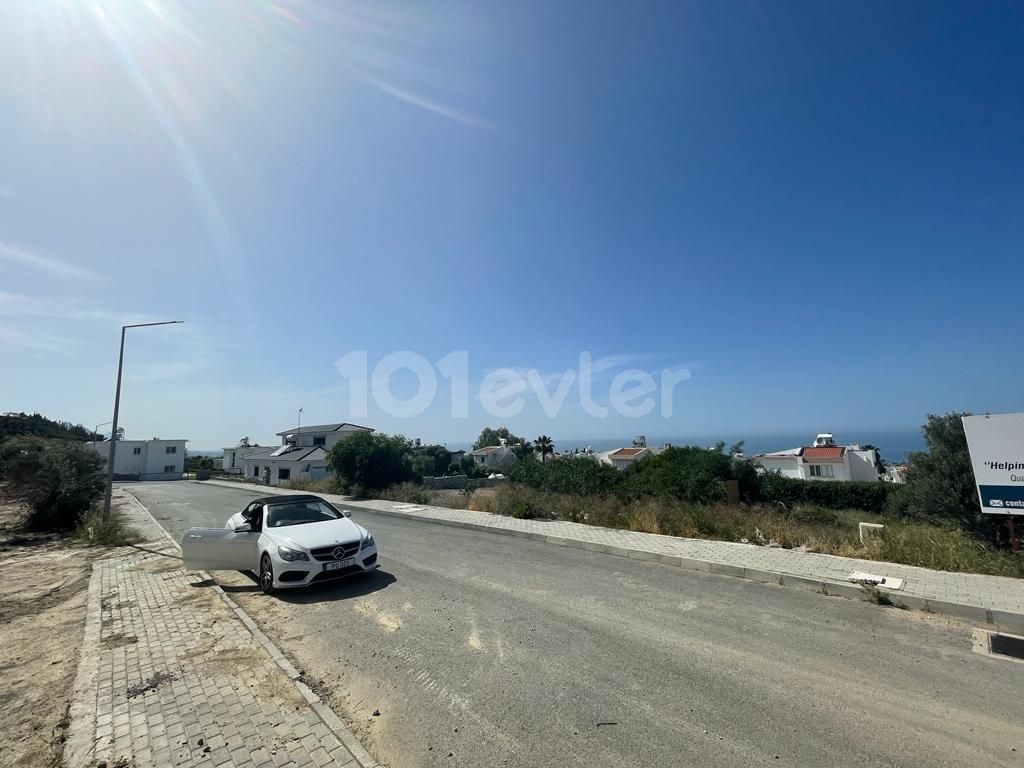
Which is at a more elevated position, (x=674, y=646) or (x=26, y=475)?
(x=26, y=475)

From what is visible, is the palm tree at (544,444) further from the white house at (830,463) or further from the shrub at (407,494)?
the shrub at (407,494)

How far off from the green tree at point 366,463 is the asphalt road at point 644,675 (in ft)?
58.4

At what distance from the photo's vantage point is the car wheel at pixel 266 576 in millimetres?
7324

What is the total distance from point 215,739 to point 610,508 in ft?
36.5

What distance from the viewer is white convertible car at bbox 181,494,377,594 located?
718cm

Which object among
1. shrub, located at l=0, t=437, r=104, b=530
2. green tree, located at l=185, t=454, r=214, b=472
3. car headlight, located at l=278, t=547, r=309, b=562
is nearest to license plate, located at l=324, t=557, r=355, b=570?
car headlight, located at l=278, t=547, r=309, b=562

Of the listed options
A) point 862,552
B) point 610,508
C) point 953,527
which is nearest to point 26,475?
point 610,508

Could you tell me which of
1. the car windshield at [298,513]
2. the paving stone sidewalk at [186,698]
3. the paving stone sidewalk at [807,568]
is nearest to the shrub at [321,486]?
the paving stone sidewalk at [807,568]

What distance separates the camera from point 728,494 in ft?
56.3

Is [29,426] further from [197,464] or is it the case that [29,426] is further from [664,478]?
[664,478]

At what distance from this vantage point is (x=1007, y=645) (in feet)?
16.2

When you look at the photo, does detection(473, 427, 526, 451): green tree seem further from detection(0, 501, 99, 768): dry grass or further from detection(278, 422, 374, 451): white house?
detection(0, 501, 99, 768): dry grass

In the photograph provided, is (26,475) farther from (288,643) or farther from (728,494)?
(728,494)

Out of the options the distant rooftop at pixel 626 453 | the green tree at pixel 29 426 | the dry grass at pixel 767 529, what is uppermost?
the green tree at pixel 29 426
